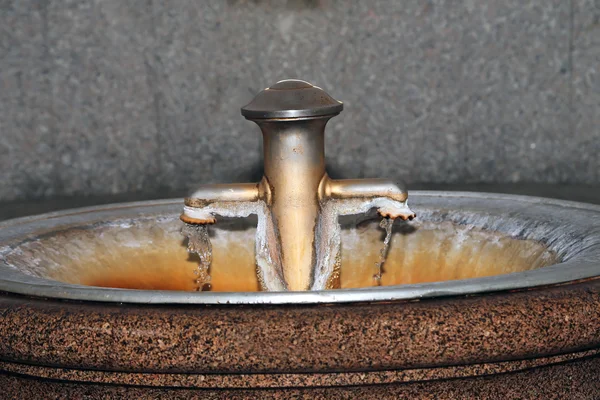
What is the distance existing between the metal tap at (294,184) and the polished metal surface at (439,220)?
455 millimetres

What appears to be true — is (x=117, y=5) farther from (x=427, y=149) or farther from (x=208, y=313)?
(x=208, y=313)

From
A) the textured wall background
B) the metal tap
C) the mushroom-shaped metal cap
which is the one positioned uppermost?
the mushroom-shaped metal cap

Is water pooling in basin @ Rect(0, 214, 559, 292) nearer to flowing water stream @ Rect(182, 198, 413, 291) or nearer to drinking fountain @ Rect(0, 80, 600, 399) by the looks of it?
flowing water stream @ Rect(182, 198, 413, 291)

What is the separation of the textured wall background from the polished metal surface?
3532 mm

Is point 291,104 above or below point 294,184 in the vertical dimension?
above

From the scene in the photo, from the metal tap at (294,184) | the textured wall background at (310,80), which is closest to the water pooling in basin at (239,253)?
the metal tap at (294,184)

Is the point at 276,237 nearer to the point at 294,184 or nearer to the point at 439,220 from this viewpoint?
the point at 294,184

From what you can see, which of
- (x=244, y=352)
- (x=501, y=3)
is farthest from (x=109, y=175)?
(x=244, y=352)

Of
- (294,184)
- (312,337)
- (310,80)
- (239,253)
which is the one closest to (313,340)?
(312,337)

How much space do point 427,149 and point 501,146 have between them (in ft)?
1.69

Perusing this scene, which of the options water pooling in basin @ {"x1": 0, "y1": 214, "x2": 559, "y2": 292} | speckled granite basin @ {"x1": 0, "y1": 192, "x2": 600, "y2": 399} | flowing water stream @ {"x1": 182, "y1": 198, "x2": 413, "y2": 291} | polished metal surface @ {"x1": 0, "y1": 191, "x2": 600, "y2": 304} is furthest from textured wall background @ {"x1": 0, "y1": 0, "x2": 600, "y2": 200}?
speckled granite basin @ {"x1": 0, "y1": 192, "x2": 600, "y2": 399}

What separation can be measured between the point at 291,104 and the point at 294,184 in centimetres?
22

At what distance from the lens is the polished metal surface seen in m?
1.79

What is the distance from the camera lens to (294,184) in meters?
2.51
